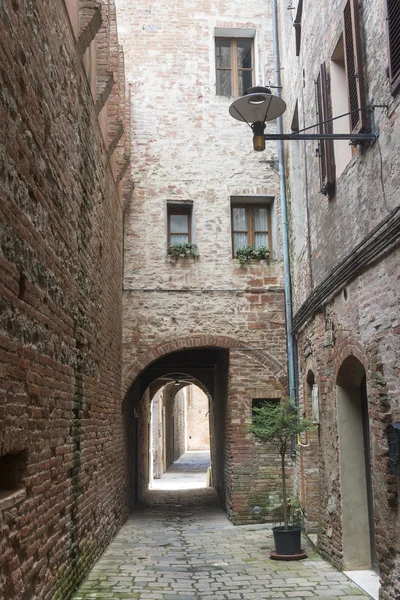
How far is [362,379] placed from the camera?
6.93 meters

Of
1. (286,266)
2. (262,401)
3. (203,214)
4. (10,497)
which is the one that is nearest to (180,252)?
(203,214)

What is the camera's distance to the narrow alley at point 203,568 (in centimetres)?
614

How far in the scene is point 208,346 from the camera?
10.9 metres

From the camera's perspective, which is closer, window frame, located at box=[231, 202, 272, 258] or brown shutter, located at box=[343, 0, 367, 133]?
brown shutter, located at box=[343, 0, 367, 133]

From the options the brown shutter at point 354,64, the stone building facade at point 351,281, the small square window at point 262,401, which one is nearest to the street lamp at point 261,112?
the brown shutter at point 354,64

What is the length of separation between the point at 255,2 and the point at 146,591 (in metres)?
10.6

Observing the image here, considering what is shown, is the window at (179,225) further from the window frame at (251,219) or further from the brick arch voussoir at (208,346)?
the brick arch voussoir at (208,346)

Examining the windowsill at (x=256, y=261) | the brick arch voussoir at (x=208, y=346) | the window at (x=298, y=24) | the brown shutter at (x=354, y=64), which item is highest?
the window at (x=298, y=24)

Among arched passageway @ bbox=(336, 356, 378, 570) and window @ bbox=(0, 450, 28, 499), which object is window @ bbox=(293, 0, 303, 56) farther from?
window @ bbox=(0, 450, 28, 499)

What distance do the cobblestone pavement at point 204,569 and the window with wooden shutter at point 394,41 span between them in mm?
4520

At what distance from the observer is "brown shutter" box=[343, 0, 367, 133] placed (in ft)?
19.1

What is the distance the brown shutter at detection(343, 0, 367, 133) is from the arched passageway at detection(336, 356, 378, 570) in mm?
2365

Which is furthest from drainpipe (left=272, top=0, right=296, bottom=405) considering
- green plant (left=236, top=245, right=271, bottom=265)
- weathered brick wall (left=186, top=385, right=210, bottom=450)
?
weathered brick wall (left=186, top=385, right=210, bottom=450)

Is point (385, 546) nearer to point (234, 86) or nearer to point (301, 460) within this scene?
point (301, 460)
